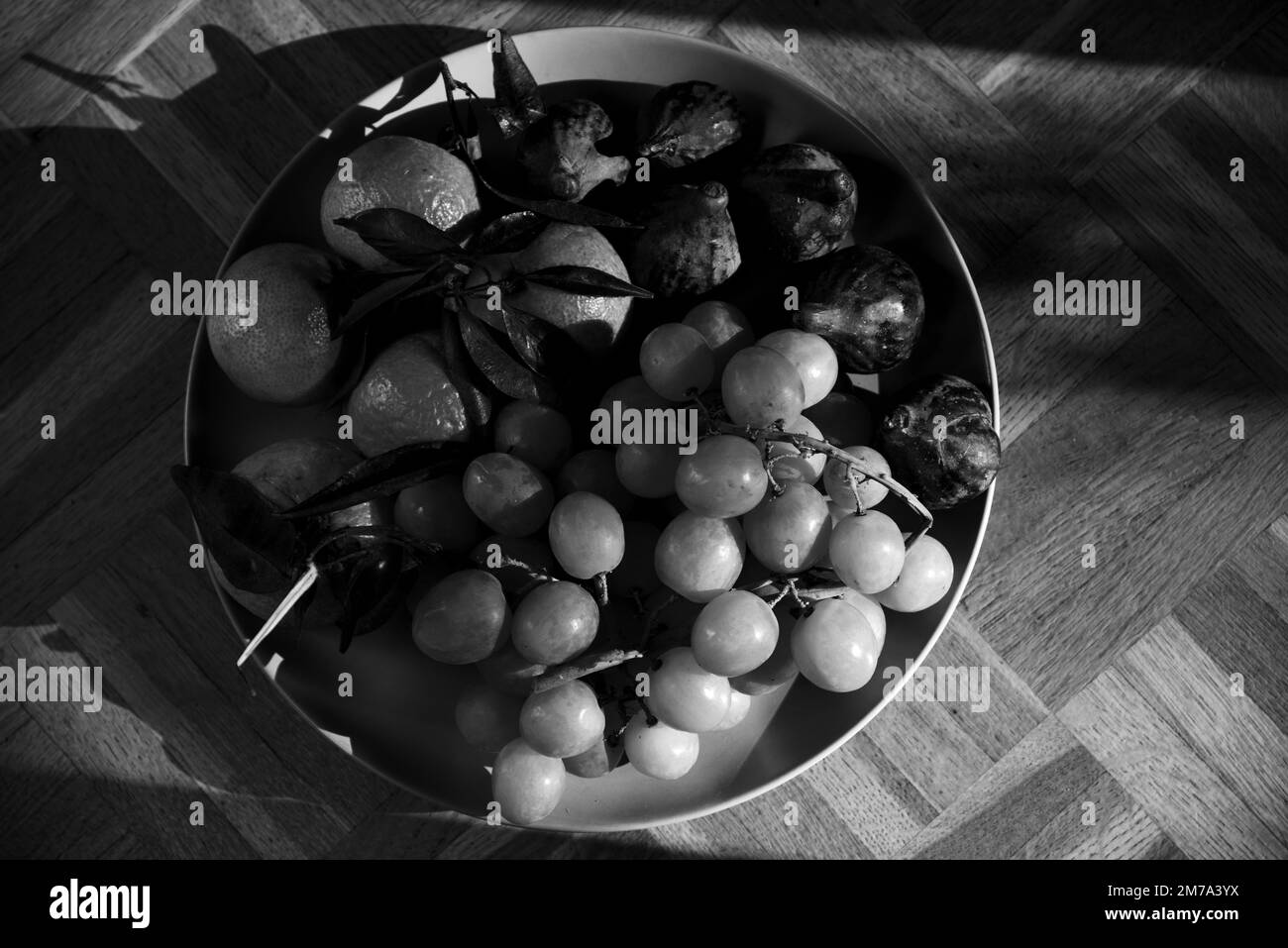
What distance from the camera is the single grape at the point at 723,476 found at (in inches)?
22.3

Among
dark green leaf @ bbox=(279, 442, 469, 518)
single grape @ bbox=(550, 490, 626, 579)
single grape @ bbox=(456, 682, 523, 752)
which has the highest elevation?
dark green leaf @ bbox=(279, 442, 469, 518)

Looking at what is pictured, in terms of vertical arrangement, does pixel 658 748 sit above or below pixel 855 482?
below

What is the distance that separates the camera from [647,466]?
61 cm

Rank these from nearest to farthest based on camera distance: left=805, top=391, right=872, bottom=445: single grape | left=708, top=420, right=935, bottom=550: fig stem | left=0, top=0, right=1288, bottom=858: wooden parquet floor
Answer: left=708, top=420, right=935, bottom=550: fig stem, left=805, top=391, right=872, bottom=445: single grape, left=0, top=0, right=1288, bottom=858: wooden parquet floor

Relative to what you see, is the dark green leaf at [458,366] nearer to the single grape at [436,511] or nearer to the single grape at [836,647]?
the single grape at [436,511]

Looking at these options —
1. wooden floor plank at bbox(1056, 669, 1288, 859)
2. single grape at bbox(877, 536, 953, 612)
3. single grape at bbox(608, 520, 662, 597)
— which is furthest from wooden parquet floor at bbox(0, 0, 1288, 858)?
single grape at bbox(608, 520, 662, 597)

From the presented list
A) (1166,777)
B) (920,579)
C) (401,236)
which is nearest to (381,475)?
(401,236)

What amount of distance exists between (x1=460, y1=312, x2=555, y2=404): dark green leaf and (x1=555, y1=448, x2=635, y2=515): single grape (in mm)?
59

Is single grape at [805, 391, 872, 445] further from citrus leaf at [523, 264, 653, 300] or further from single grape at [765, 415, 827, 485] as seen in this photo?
citrus leaf at [523, 264, 653, 300]

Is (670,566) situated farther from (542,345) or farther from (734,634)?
(542,345)

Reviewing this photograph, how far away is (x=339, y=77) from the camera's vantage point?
0.77 m

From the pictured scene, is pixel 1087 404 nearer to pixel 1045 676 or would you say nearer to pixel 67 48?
pixel 1045 676

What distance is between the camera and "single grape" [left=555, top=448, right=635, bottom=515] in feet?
2.06

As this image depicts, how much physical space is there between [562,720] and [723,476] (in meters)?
0.18
